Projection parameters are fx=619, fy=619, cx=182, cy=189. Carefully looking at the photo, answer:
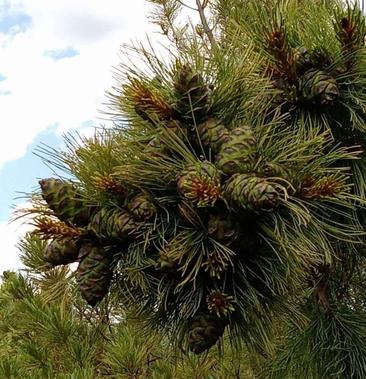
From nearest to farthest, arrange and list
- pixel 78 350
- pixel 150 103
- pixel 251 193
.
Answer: pixel 251 193
pixel 150 103
pixel 78 350

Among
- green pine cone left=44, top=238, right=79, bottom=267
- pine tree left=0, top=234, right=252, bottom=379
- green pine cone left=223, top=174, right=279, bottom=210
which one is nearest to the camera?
green pine cone left=223, top=174, right=279, bottom=210

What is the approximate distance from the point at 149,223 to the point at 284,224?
12 cm

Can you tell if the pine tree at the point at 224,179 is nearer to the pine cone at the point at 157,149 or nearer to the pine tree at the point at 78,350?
the pine cone at the point at 157,149

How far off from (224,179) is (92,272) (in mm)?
154

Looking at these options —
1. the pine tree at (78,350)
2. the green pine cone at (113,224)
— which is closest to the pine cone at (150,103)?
the green pine cone at (113,224)

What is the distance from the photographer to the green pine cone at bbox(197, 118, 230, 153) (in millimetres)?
565

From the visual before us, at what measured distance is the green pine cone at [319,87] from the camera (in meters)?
0.64

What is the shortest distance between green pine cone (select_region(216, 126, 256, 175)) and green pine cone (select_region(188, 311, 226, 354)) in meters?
0.14

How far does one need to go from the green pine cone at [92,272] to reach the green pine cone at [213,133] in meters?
0.14

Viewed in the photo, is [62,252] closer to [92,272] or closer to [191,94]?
[92,272]

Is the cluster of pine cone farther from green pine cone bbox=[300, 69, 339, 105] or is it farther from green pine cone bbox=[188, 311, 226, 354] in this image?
green pine cone bbox=[300, 69, 339, 105]

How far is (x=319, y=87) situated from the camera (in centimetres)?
65

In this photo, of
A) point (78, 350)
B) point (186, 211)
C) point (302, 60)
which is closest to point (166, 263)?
point (186, 211)

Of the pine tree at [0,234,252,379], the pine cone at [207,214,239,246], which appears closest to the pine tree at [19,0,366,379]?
the pine cone at [207,214,239,246]
